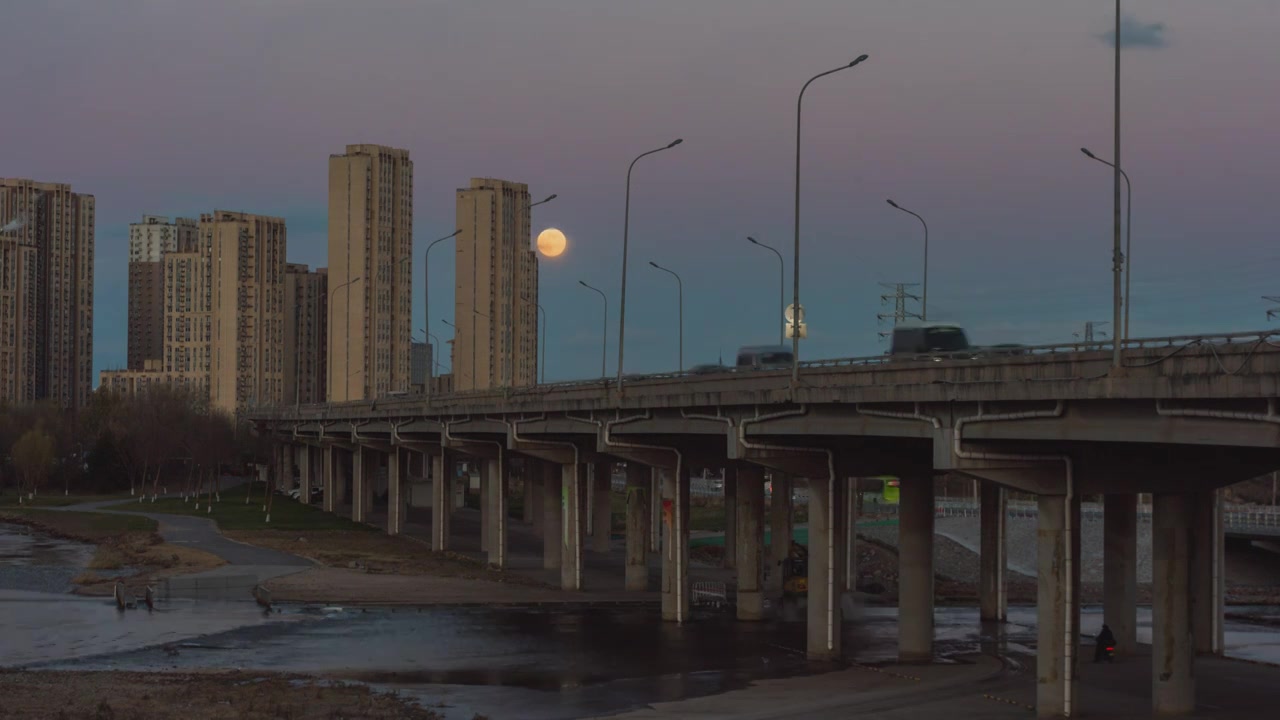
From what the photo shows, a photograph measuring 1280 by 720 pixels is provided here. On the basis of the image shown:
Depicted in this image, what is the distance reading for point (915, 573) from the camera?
48.0 metres

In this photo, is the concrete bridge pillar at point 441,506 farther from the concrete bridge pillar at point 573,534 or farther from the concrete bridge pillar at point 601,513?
the concrete bridge pillar at point 573,534

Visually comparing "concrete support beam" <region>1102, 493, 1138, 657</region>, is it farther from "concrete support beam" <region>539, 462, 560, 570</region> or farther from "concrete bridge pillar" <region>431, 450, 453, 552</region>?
"concrete bridge pillar" <region>431, 450, 453, 552</region>

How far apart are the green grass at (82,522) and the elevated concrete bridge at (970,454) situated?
116 feet

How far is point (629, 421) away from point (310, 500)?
3678 inches

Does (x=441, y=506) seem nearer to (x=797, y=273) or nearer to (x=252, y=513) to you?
(x=252, y=513)

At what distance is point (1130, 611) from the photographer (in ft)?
166

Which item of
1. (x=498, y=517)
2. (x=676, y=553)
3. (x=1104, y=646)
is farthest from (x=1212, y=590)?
(x=498, y=517)

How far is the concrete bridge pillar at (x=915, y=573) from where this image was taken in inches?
1882

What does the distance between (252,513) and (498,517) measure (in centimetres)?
4779

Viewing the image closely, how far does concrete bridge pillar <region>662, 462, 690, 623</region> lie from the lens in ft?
195

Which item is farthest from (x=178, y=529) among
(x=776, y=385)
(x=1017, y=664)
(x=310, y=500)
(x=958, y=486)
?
(x=958, y=486)

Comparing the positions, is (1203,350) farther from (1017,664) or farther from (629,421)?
(629,421)

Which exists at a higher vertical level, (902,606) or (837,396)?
(837,396)

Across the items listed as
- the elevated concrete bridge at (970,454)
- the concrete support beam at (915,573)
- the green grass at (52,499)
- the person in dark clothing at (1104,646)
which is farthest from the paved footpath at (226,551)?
the person in dark clothing at (1104,646)
